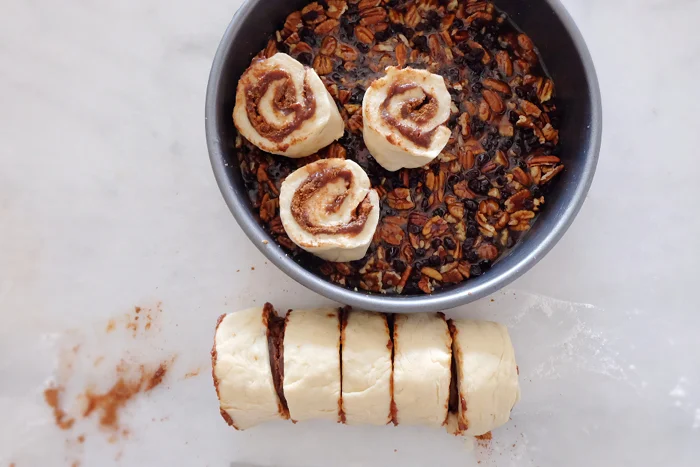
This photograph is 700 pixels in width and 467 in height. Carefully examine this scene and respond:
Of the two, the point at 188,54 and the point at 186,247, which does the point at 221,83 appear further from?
the point at 186,247

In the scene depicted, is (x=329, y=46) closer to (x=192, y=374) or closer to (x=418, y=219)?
(x=418, y=219)

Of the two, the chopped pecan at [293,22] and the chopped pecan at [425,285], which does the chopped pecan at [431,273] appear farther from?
the chopped pecan at [293,22]

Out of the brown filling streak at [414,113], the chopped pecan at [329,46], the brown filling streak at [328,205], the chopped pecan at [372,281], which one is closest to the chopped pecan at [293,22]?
the chopped pecan at [329,46]

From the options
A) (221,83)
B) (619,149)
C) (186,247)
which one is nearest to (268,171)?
(221,83)

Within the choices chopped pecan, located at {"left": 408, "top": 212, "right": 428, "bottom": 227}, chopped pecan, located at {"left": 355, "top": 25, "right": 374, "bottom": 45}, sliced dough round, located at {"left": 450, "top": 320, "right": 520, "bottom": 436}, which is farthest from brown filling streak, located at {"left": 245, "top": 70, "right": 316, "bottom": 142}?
sliced dough round, located at {"left": 450, "top": 320, "right": 520, "bottom": 436}

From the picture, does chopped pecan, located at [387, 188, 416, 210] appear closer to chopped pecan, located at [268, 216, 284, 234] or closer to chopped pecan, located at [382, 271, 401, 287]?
chopped pecan, located at [382, 271, 401, 287]

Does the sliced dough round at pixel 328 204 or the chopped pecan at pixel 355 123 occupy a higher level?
the chopped pecan at pixel 355 123
